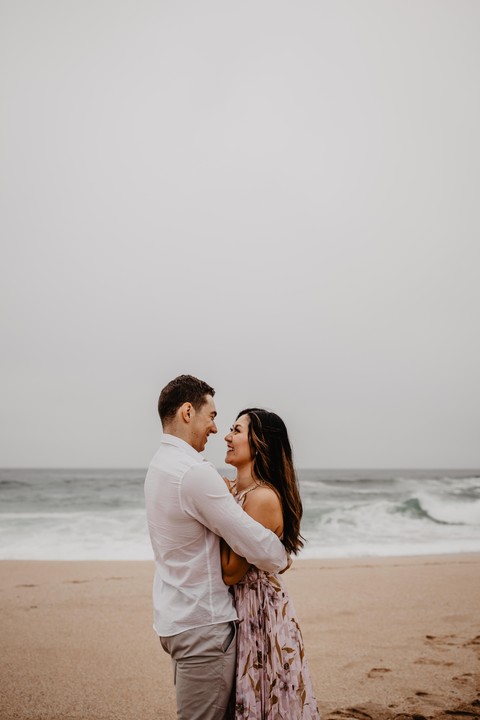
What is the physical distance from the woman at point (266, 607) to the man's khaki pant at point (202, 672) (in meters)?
Result: 0.10

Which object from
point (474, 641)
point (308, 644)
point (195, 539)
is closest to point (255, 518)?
point (195, 539)

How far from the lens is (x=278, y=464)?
2768 mm

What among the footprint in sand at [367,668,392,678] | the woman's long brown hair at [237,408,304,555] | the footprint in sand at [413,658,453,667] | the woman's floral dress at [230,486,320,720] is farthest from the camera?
the footprint in sand at [413,658,453,667]

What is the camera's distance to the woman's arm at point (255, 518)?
2.36 metres

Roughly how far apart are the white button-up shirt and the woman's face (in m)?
0.41

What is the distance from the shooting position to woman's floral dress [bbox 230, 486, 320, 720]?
2357 millimetres

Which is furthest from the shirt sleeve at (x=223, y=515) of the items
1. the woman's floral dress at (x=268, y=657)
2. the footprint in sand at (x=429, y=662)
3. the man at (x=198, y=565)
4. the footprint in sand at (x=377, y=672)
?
the footprint in sand at (x=429, y=662)

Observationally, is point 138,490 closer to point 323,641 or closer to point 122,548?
point 122,548

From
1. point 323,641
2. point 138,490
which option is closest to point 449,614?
point 323,641

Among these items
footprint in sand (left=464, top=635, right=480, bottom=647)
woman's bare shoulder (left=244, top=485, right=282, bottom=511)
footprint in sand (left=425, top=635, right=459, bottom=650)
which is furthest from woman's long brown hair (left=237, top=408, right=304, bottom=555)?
footprint in sand (left=464, top=635, right=480, bottom=647)

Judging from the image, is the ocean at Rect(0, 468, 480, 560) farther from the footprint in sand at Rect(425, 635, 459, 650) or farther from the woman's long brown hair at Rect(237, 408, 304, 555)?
the woman's long brown hair at Rect(237, 408, 304, 555)

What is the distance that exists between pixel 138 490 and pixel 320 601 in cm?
2448

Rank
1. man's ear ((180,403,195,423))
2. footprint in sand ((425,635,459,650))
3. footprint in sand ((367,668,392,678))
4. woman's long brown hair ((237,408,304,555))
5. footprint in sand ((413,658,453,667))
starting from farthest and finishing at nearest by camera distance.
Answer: footprint in sand ((425,635,459,650)) → footprint in sand ((413,658,453,667)) → footprint in sand ((367,668,392,678)) → woman's long brown hair ((237,408,304,555)) → man's ear ((180,403,195,423))

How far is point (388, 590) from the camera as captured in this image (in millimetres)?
8469
